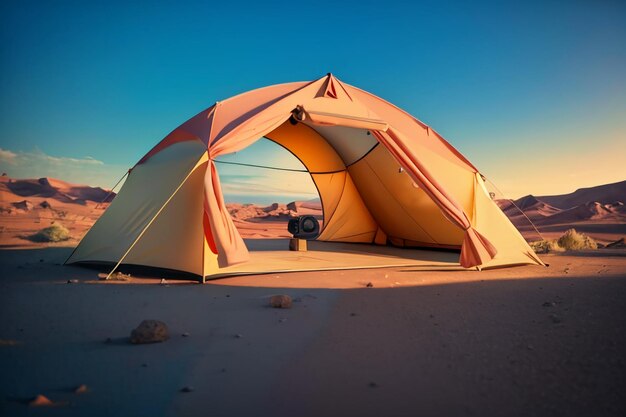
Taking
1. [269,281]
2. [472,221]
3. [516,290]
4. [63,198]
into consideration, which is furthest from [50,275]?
[63,198]

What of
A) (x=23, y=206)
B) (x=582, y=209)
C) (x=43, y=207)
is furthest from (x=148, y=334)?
(x=582, y=209)

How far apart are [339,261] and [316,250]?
1.99m

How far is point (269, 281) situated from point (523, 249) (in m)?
4.73

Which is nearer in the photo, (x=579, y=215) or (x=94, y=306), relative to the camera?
(x=94, y=306)

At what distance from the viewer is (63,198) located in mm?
26188

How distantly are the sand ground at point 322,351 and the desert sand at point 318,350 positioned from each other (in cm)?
1

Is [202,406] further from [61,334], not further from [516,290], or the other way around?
[516,290]

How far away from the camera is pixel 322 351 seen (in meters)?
2.83

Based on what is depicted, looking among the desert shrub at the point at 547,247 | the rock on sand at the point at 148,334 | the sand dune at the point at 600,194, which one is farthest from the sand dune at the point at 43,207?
the sand dune at the point at 600,194

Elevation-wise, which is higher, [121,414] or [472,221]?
[472,221]

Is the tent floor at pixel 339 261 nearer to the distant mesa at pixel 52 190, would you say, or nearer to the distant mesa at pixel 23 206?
the distant mesa at pixel 23 206

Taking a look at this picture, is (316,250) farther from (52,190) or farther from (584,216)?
(52,190)

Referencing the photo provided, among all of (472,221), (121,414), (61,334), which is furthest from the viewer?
(472,221)

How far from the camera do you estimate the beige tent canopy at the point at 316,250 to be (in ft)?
19.6
